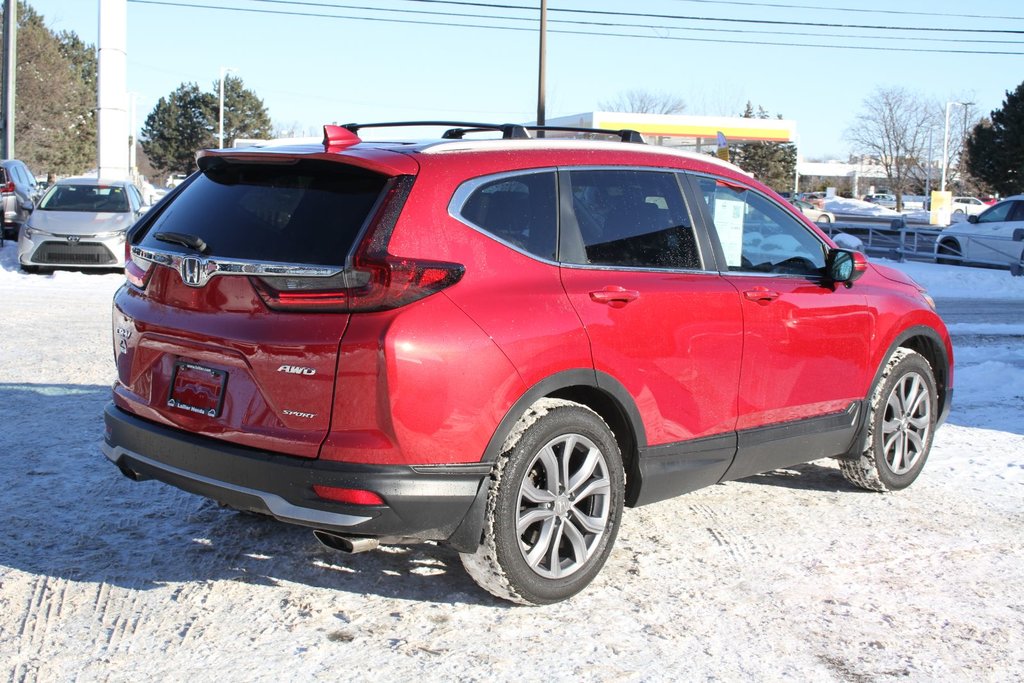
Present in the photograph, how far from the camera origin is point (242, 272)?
391 cm

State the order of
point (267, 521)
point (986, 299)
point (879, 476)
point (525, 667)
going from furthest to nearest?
1. point (986, 299)
2. point (879, 476)
3. point (267, 521)
4. point (525, 667)

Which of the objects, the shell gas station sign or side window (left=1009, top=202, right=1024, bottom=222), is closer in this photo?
side window (left=1009, top=202, right=1024, bottom=222)

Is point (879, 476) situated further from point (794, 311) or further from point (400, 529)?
point (400, 529)

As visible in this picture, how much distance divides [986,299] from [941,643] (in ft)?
52.2

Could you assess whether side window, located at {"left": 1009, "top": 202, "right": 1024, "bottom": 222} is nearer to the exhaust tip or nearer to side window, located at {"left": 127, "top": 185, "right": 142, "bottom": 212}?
side window, located at {"left": 127, "top": 185, "right": 142, "bottom": 212}

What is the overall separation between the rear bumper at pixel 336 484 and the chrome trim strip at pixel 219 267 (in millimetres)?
603

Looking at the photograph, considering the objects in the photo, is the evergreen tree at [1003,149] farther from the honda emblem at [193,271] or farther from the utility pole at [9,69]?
the honda emblem at [193,271]

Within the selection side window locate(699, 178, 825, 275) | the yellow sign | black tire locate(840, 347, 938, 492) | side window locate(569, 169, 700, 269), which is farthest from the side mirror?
the yellow sign

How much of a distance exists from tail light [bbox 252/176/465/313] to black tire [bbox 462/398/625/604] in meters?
0.69

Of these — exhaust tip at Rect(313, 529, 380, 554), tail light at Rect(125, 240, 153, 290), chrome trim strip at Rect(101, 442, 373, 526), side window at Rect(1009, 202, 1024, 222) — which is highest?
side window at Rect(1009, 202, 1024, 222)

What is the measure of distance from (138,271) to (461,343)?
152cm

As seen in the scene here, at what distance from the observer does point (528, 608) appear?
430cm

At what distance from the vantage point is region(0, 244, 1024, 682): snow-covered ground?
379cm

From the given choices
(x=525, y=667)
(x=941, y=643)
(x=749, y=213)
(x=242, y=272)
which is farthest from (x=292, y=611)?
(x=749, y=213)
